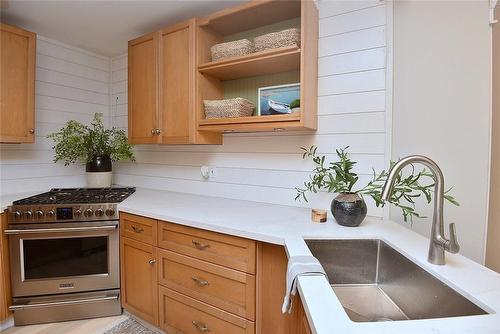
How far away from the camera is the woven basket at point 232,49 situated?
5.94 ft

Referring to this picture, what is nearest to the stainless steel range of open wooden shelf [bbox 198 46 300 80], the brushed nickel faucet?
open wooden shelf [bbox 198 46 300 80]

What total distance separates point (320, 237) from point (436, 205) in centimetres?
51

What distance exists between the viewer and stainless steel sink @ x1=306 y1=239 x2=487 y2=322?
88cm

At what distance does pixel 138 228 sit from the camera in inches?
74.4

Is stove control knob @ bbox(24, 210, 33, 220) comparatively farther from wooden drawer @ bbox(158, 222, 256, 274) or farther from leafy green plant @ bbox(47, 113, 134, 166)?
wooden drawer @ bbox(158, 222, 256, 274)

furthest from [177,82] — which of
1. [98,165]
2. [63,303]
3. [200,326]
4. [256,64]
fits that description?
[63,303]

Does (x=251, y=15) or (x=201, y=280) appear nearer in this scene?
(x=201, y=280)

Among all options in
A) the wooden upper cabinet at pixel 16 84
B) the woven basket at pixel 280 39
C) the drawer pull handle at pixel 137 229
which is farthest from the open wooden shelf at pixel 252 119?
the wooden upper cabinet at pixel 16 84

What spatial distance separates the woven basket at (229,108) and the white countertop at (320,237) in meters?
0.65

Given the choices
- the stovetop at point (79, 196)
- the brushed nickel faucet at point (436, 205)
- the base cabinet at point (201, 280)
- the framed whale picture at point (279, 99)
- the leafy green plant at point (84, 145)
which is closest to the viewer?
the brushed nickel faucet at point (436, 205)

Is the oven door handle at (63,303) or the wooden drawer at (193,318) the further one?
the oven door handle at (63,303)

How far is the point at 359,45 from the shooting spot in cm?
172

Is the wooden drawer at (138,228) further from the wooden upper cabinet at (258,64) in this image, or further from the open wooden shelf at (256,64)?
the open wooden shelf at (256,64)

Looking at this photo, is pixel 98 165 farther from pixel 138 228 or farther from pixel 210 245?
pixel 210 245
